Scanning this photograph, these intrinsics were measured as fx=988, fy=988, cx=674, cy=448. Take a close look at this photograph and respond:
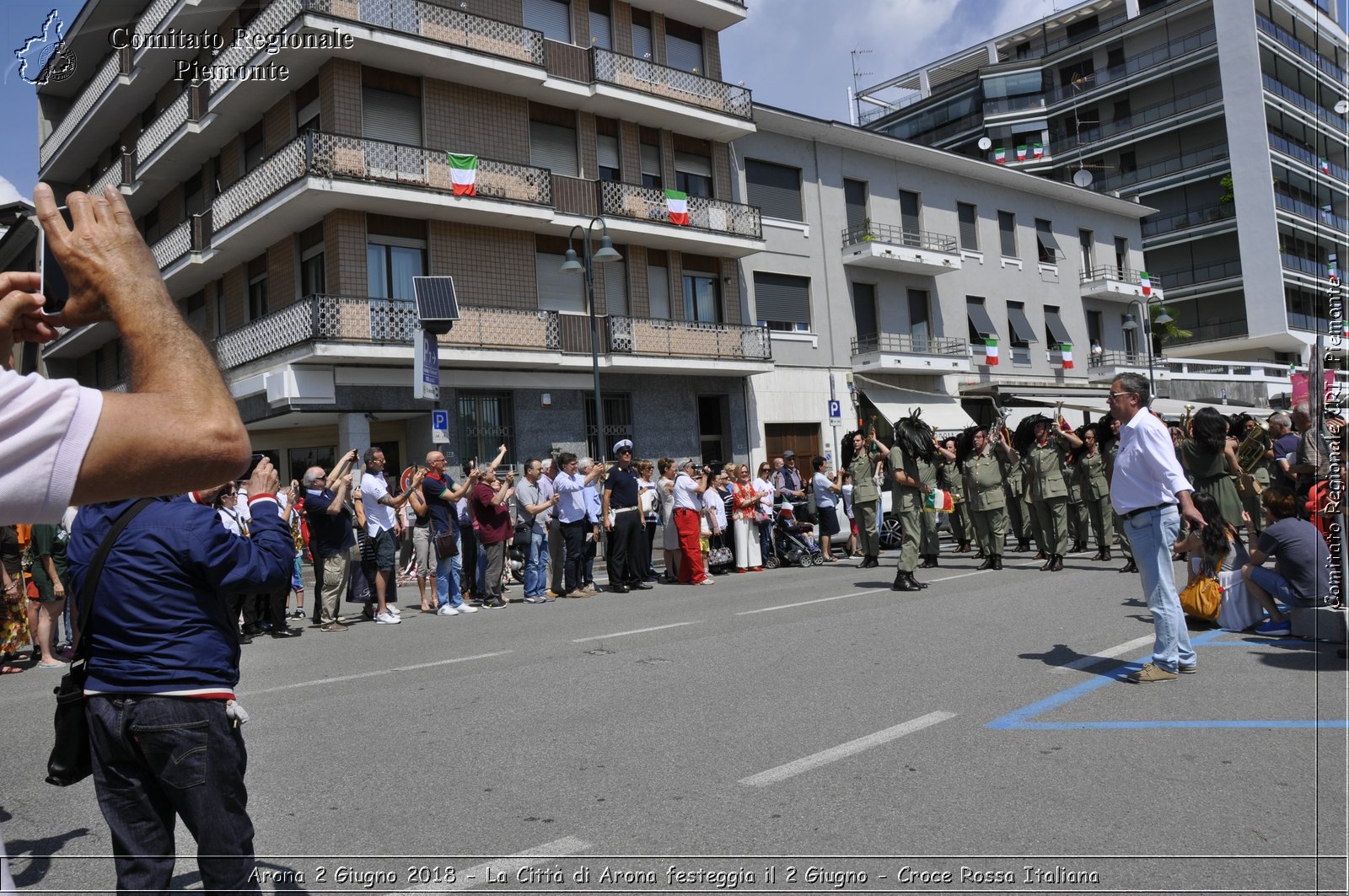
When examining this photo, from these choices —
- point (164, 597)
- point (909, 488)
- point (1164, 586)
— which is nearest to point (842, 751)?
point (1164, 586)

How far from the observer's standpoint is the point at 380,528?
1203 cm

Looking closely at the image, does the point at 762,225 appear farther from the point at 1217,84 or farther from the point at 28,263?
the point at 1217,84

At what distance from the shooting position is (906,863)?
3703 mm

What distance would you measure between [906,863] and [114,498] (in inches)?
128

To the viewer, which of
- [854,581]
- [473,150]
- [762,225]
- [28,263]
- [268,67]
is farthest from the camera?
[762,225]

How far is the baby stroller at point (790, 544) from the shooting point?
56.2 feet

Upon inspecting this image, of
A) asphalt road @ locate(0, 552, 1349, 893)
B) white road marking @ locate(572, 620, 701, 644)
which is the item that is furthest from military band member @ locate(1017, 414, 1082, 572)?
white road marking @ locate(572, 620, 701, 644)

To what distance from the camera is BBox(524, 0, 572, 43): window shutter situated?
24.3 meters

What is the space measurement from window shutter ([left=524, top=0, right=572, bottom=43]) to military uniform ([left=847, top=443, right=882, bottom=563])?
14.7 metres

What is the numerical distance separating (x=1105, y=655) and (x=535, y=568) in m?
8.10

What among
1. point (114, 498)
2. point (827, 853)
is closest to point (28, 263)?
point (114, 498)

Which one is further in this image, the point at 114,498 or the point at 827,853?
the point at 827,853

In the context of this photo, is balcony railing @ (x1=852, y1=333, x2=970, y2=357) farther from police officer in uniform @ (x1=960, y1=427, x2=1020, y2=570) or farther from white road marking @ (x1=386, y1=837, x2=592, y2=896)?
white road marking @ (x1=386, y1=837, x2=592, y2=896)

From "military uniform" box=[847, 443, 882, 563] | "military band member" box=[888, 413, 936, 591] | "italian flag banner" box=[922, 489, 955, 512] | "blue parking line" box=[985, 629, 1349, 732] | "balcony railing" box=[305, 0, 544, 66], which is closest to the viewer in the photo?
"blue parking line" box=[985, 629, 1349, 732]
